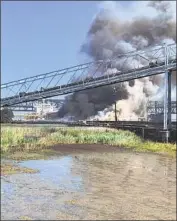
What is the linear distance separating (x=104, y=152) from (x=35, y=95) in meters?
31.0

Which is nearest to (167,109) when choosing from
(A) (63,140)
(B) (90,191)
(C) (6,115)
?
(A) (63,140)

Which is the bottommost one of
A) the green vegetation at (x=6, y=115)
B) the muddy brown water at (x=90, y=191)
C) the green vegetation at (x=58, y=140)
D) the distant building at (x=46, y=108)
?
the muddy brown water at (x=90, y=191)

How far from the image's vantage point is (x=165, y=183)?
66.5 ft

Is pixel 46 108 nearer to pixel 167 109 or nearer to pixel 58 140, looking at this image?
pixel 167 109

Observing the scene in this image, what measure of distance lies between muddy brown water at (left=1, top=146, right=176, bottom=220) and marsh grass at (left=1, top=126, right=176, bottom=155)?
24.2ft

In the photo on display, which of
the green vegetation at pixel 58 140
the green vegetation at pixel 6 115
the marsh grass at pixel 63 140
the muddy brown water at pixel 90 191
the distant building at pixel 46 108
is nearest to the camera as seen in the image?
the muddy brown water at pixel 90 191

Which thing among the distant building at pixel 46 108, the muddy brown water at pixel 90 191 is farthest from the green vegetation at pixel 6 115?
the muddy brown water at pixel 90 191

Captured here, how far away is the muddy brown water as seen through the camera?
1320 centimetres

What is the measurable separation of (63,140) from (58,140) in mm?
539

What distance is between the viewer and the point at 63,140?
138ft

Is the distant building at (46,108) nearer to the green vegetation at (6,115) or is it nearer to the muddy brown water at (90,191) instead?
the green vegetation at (6,115)

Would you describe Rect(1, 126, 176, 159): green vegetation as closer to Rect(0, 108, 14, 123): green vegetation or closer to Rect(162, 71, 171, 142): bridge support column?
Rect(162, 71, 171, 142): bridge support column

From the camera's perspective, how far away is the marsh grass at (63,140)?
114 ft

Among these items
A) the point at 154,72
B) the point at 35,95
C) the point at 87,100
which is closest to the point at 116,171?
the point at 154,72
